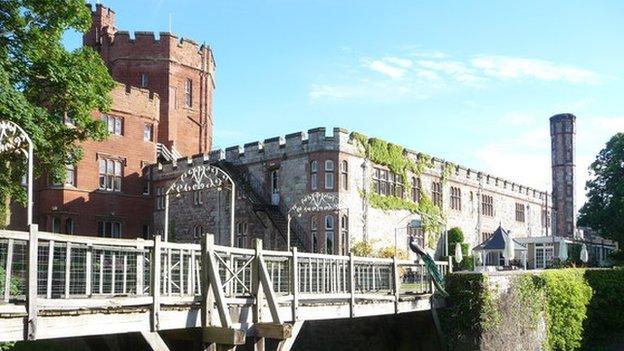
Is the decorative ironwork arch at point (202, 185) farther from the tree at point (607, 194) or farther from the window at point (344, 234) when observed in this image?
the tree at point (607, 194)

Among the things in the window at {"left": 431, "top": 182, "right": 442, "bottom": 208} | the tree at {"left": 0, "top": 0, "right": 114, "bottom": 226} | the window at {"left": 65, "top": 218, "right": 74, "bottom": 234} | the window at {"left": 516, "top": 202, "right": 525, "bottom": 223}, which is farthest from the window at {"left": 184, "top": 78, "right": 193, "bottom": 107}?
the window at {"left": 516, "top": 202, "right": 525, "bottom": 223}

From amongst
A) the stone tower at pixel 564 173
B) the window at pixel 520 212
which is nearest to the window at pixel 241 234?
the window at pixel 520 212

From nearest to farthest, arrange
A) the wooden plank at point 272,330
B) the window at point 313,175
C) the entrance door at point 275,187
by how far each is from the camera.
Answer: the wooden plank at point 272,330 → the window at point 313,175 → the entrance door at point 275,187

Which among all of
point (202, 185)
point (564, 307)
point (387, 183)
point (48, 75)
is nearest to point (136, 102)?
point (387, 183)

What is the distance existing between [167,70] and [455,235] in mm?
21283

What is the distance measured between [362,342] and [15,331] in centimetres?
1548

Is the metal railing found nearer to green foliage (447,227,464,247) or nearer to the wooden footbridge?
the wooden footbridge

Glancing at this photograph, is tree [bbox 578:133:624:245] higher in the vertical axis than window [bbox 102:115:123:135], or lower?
lower

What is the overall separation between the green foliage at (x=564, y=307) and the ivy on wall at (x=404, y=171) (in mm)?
12372

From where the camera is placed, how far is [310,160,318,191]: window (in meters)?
33.5

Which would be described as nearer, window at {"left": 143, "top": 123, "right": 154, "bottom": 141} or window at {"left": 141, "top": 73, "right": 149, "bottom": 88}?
window at {"left": 143, "top": 123, "right": 154, "bottom": 141}

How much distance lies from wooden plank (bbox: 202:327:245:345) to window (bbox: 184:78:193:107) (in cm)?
3634

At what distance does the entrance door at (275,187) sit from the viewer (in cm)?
3503

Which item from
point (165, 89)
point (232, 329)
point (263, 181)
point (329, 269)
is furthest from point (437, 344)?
point (165, 89)
